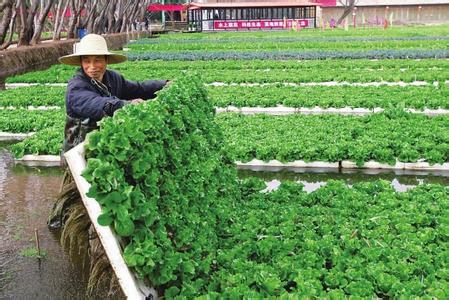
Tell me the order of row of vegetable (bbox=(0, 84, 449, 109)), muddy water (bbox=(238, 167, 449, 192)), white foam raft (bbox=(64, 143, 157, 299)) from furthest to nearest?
1. row of vegetable (bbox=(0, 84, 449, 109))
2. muddy water (bbox=(238, 167, 449, 192))
3. white foam raft (bbox=(64, 143, 157, 299))

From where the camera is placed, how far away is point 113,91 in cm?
610

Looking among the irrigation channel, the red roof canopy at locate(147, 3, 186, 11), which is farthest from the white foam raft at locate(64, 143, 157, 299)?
the red roof canopy at locate(147, 3, 186, 11)

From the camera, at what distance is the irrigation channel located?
211 inches

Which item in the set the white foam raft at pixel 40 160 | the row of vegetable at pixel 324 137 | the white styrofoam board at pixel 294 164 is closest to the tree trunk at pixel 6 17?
the row of vegetable at pixel 324 137

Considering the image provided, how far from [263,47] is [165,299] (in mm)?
28602

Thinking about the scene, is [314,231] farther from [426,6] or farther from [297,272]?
[426,6]

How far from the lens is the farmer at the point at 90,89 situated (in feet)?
17.1

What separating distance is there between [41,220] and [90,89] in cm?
228

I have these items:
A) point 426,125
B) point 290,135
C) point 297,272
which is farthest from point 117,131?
point 426,125

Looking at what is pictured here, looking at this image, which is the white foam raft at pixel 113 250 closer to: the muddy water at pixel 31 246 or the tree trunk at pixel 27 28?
the muddy water at pixel 31 246

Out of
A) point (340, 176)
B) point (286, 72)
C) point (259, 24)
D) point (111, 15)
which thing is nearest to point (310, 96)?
point (340, 176)

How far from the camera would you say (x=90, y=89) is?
5523 millimetres

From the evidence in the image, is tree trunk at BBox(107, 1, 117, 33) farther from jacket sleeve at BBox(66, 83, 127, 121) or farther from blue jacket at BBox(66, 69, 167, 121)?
jacket sleeve at BBox(66, 83, 127, 121)

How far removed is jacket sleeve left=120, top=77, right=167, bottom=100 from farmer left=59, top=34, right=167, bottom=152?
0.13 metres
